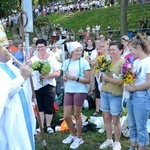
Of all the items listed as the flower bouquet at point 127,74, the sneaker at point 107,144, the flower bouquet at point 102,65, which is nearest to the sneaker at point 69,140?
the sneaker at point 107,144

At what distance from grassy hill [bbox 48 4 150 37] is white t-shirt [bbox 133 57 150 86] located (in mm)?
26066

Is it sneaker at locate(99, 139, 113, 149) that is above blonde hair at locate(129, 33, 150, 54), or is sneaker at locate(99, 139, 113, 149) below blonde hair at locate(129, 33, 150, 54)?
below

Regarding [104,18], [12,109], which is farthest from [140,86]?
[104,18]

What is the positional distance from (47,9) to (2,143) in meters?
48.7

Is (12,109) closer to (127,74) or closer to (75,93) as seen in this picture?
(127,74)

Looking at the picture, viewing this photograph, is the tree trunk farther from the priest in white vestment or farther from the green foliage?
the priest in white vestment

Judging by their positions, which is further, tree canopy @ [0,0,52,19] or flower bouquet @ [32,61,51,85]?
tree canopy @ [0,0,52,19]

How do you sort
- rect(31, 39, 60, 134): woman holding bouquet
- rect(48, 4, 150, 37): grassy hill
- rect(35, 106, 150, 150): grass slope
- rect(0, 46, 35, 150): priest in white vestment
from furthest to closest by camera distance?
rect(48, 4, 150, 37): grassy hill, rect(31, 39, 60, 134): woman holding bouquet, rect(35, 106, 150, 150): grass slope, rect(0, 46, 35, 150): priest in white vestment

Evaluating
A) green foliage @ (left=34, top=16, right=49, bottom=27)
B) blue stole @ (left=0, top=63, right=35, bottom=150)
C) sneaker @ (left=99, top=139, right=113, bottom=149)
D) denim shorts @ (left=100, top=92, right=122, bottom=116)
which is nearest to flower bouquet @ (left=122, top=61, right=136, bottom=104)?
denim shorts @ (left=100, top=92, right=122, bottom=116)

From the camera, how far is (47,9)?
168 ft

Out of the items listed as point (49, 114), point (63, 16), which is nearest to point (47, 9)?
point (63, 16)

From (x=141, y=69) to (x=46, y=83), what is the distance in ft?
7.66

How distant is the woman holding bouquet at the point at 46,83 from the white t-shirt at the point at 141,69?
205 centimetres

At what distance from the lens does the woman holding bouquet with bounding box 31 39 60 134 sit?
693 cm
